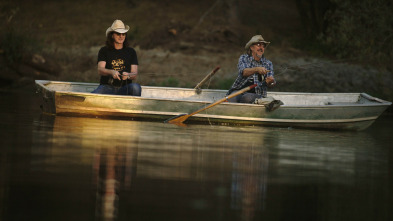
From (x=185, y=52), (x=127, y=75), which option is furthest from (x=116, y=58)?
(x=185, y=52)

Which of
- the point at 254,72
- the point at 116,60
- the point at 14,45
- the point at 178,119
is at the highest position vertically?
the point at 14,45

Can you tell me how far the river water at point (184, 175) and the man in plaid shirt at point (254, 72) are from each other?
186cm

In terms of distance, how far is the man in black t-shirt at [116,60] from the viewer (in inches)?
551

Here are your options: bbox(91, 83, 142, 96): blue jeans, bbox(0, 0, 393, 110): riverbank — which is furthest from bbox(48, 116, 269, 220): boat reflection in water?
bbox(0, 0, 393, 110): riverbank

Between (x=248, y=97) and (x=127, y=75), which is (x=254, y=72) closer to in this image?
(x=248, y=97)

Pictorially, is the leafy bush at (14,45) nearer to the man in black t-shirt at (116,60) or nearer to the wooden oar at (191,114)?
the man in black t-shirt at (116,60)

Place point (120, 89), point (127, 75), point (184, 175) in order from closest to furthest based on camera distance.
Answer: point (184, 175) → point (127, 75) → point (120, 89)

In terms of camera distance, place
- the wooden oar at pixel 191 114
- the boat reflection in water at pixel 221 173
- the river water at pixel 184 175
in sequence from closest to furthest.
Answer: the river water at pixel 184 175 < the boat reflection in water at pixel 221 173 < the wooden oar at pixel 191 114

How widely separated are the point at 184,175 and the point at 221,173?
0.44 metres

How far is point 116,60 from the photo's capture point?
556 inches

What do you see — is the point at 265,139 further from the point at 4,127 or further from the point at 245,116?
the point at 4,127

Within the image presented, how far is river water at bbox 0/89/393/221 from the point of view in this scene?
602 centimetres

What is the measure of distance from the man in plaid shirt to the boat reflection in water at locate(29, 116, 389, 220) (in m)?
1.77

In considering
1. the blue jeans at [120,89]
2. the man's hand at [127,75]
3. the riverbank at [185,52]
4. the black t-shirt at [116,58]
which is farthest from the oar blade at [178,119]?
the riverbank at [185,52]
